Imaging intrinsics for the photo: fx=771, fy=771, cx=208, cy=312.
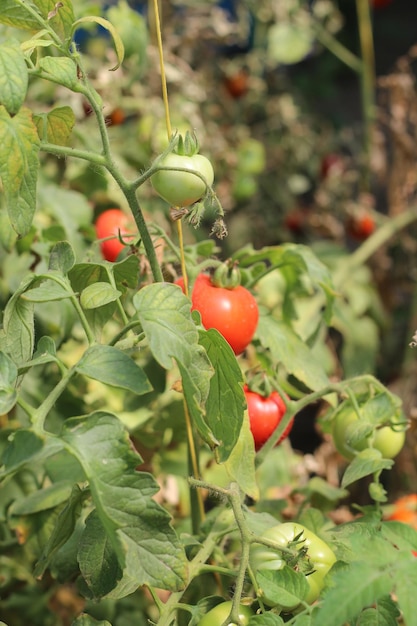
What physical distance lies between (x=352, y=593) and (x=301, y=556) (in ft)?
0.62

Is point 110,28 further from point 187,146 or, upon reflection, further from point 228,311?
point 228,311

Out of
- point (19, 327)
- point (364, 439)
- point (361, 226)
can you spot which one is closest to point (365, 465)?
point (364, 439)

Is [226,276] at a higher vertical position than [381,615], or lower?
higher

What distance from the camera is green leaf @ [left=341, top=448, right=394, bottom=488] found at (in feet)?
2.61

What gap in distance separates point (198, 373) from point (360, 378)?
0.28m

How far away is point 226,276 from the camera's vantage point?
914 mm

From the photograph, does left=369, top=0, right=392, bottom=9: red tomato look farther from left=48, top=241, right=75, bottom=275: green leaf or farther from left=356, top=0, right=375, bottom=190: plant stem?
left=48, top=241, right=75, bottom=275: green leaf

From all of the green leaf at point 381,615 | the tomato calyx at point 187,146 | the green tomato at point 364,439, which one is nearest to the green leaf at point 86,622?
the green leaf at point 381,615

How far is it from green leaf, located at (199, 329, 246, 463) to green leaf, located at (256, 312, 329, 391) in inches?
8.6

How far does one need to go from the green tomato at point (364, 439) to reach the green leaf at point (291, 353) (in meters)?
0.05

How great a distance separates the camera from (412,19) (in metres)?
2.72

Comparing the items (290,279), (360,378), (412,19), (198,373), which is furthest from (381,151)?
(198,373)

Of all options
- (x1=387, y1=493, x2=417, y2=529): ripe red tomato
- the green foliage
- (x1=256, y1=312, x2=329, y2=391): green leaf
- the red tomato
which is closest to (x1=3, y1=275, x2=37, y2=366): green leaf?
the green foliage

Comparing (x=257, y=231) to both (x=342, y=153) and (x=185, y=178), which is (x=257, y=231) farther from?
(x=185, y=178)
